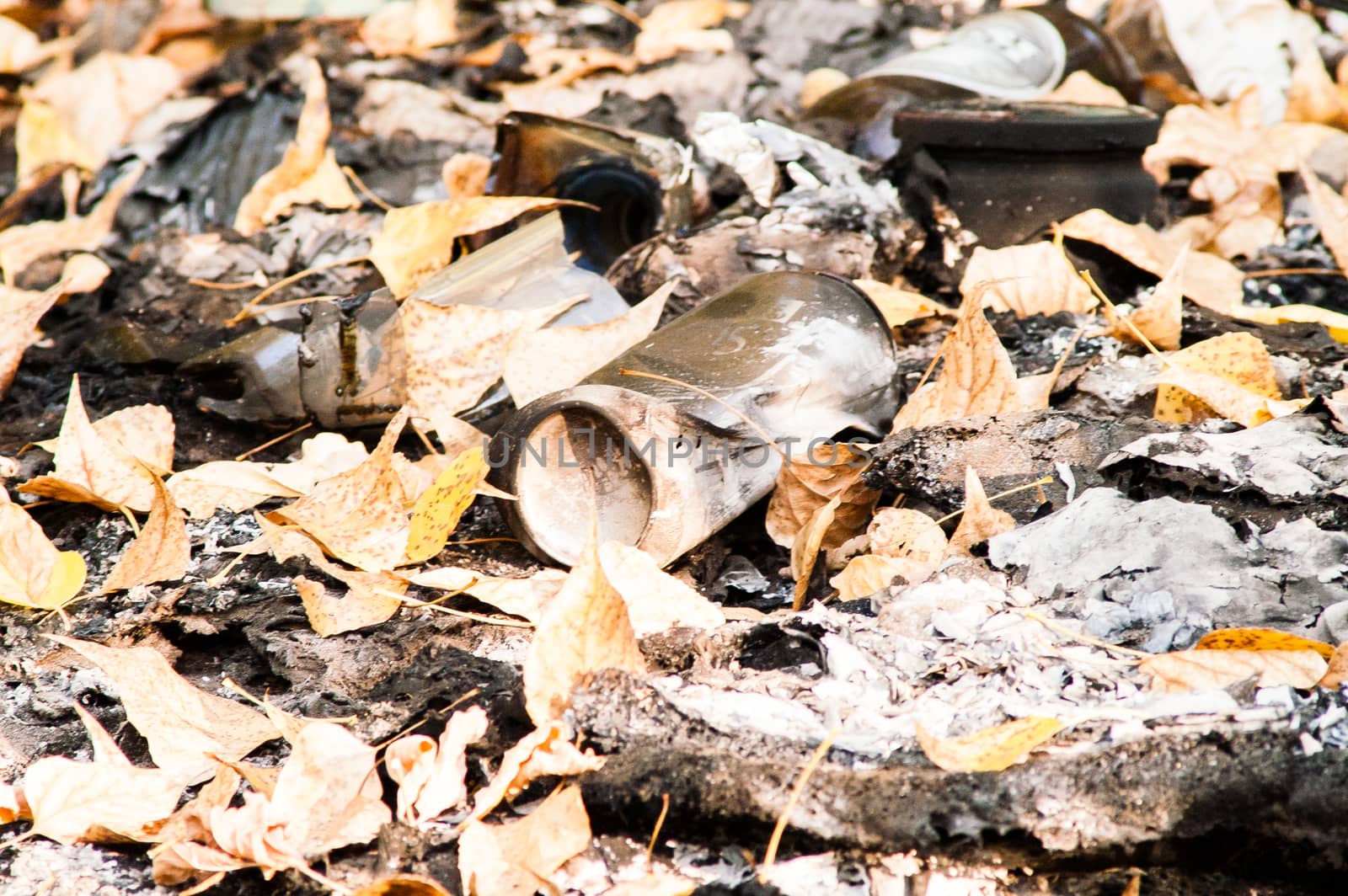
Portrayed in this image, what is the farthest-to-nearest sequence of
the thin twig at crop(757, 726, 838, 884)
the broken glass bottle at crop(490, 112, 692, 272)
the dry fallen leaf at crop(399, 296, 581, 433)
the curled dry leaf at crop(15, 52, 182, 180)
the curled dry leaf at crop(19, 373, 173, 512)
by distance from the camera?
the curled dry leaf at crop(15, 52, 182, 180)
the broken glass bottle at crop(490, 112, 692, 272)
the dry fallen leaf at crop(399, 296, 581, 433)
the curled dry leaf at crop(19, 373, 173, 512)
the thin twig at crop(757, 726, 838, 884)

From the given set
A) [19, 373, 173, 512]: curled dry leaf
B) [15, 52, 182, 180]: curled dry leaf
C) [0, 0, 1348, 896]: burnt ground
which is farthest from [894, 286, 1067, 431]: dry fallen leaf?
[15, 52, 182, 180]: curled dry leaf

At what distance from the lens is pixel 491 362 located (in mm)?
1357

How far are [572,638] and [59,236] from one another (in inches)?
61.6

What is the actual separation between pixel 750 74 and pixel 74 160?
128 centimetres

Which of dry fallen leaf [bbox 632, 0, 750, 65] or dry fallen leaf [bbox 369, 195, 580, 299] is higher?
dry fallen leaf [bbox 632, 0, 750, 65]

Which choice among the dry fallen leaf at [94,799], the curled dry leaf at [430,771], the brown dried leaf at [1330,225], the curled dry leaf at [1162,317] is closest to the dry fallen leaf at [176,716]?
the dry fallen leaf at [94,799]

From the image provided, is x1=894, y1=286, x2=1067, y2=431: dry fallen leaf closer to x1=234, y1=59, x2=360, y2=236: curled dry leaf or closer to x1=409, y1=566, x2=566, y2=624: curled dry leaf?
x1=409, y1=566, x2=566, y2=624: curled dry leaf

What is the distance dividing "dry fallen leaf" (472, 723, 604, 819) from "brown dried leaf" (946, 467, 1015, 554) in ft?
1.33

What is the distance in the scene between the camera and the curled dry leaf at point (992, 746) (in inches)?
29.7

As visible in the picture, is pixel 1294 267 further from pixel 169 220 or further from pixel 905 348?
pixel 169 220

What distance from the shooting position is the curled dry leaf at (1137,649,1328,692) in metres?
0.81

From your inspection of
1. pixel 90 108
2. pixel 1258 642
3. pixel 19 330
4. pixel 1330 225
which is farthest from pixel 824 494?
pixel 90 108

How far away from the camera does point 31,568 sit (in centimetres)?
111

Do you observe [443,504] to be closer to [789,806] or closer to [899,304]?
[789,806]
